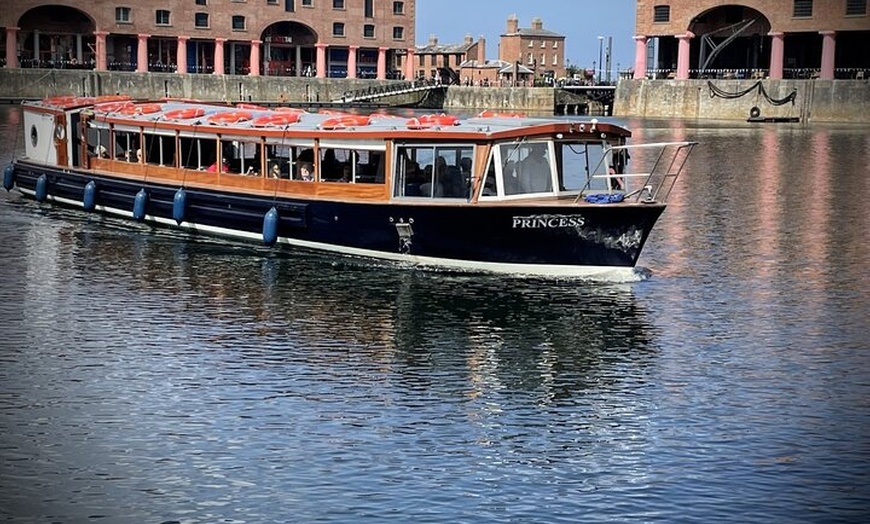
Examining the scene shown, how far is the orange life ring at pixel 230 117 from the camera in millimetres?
38188

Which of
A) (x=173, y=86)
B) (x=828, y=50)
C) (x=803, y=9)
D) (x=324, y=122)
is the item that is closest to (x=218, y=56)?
(x=173, y=86)

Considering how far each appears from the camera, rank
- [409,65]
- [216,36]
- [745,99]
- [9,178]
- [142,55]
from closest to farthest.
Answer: [9,178] → [745,99] → [142,55] → [216,36] → [409,65]

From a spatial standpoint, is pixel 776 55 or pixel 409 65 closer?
pixel 776 55

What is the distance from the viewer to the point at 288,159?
36406 mm

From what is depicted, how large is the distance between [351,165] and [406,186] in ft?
6.37

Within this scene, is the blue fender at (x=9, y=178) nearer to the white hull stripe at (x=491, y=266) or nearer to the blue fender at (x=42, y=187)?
the blue fender at (x=42, y=187)

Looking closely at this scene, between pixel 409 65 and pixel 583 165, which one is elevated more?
pixel 583 165

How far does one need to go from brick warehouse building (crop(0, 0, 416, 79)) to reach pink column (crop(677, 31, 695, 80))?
29376 millimetres

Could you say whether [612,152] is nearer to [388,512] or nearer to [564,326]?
[564,326]

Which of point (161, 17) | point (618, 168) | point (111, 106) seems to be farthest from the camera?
point (161, 17)

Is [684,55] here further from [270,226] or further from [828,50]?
[270,226]

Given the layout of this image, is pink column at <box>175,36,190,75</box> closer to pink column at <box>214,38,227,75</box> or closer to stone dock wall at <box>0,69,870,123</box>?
pink column at <box>214,38,227,75</box>

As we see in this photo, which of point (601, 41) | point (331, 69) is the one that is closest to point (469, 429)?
point (331, 69)

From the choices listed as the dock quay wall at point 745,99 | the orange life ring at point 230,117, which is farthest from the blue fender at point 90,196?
the dock quay wall at point 745,99
